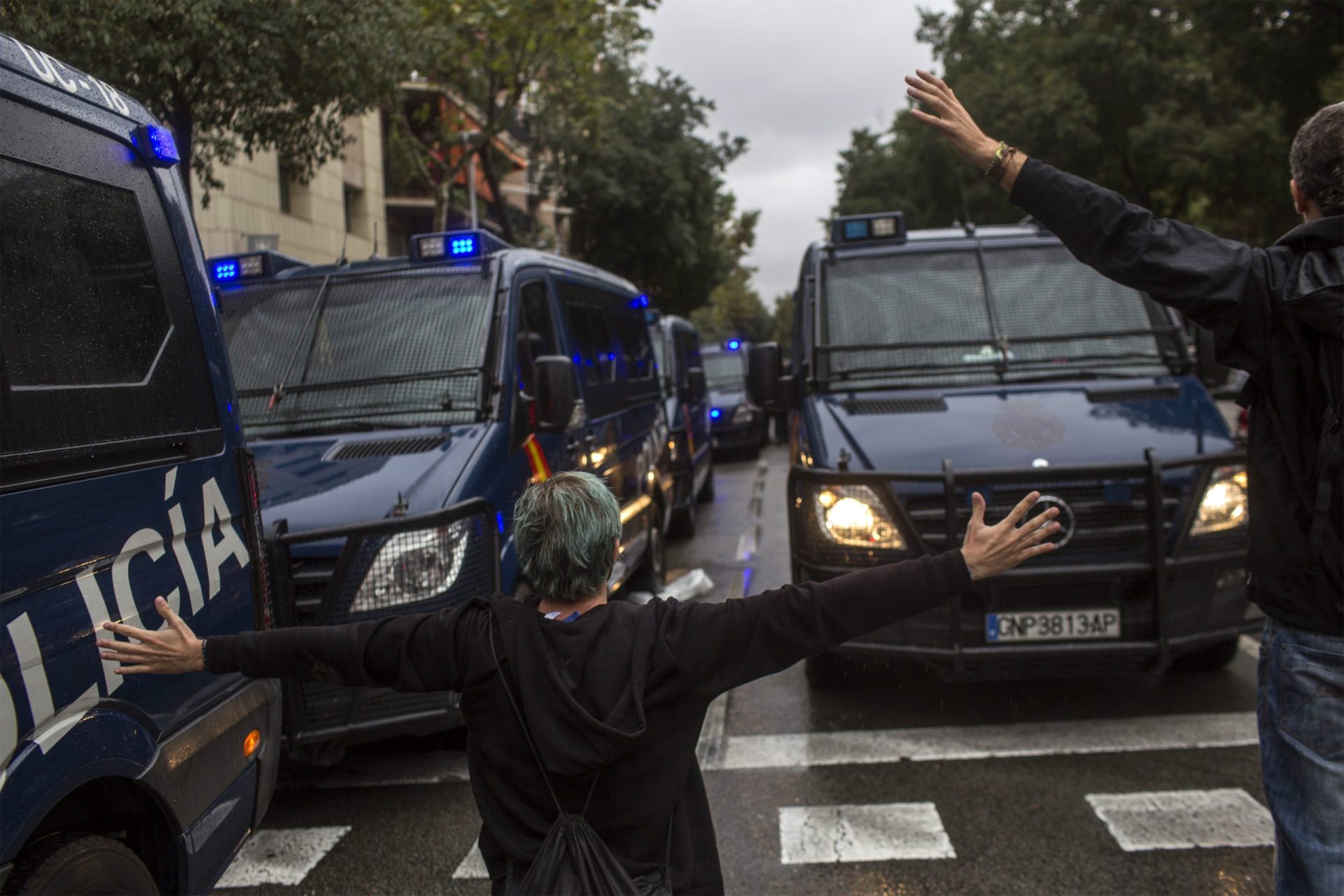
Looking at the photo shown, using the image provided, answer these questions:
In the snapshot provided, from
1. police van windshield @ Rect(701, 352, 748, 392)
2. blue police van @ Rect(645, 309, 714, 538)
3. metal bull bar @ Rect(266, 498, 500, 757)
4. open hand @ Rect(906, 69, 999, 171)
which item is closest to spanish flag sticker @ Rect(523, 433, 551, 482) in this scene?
metal bull bar @ Rect(266, 498, 500, 757)

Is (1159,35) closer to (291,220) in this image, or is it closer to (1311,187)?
(291,220)

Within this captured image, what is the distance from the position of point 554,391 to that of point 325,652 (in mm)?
3199

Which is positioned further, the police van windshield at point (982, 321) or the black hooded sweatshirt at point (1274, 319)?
the police van windshield at point (982, 321)

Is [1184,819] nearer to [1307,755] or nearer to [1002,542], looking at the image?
[1307,755]

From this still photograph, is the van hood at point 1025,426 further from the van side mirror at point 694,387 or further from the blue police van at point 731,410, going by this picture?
the blue police van at point 731,410

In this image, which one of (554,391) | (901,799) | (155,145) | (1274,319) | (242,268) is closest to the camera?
(1274,319)

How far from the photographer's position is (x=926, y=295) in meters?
6.36

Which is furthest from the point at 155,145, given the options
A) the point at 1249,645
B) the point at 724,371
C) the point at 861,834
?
the point at 724,371

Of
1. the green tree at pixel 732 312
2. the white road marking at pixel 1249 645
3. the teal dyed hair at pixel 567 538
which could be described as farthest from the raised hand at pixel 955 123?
the green tree at pixel 732 312

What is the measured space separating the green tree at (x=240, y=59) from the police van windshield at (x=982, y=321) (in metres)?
3.41

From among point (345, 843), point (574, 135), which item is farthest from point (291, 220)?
point (345, 843)

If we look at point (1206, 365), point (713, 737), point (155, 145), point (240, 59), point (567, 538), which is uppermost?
point (240, 59)

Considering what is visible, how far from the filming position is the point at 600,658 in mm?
2105

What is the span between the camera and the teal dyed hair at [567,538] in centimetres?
219
